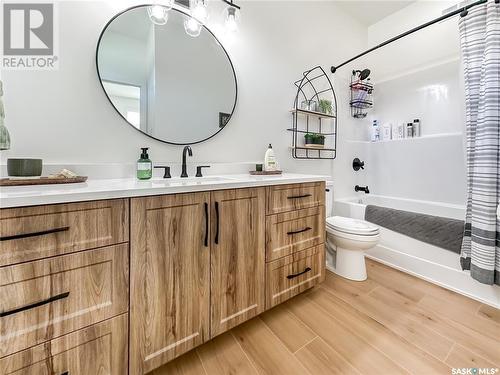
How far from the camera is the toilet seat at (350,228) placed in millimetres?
1697

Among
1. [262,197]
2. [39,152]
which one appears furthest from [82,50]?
[262,197]

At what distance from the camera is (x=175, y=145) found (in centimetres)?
148

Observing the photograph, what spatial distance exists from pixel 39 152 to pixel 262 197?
45.8 inches

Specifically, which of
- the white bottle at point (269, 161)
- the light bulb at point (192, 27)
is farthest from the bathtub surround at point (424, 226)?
the light bulb at point (192, 27)

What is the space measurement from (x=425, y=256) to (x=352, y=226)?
2.32 feet

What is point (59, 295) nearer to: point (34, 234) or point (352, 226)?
point (34, 234)

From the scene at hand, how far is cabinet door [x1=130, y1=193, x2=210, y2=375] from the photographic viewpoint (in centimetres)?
88

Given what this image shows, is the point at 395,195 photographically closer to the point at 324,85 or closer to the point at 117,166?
the point at 324,85

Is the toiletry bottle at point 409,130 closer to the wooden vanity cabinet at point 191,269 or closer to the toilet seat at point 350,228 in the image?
the toilet seat at point 350,228

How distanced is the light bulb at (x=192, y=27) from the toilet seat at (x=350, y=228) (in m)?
1.80

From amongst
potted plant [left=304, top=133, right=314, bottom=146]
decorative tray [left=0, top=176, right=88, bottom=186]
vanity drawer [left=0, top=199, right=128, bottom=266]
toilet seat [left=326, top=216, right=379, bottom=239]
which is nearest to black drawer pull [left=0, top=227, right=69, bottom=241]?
vanity drawer [left=0, top=199, right=128, bottom=266]

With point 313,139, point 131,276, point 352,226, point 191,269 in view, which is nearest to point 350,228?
point 352,226

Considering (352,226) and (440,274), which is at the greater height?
(352,226)

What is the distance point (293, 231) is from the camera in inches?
55.7
